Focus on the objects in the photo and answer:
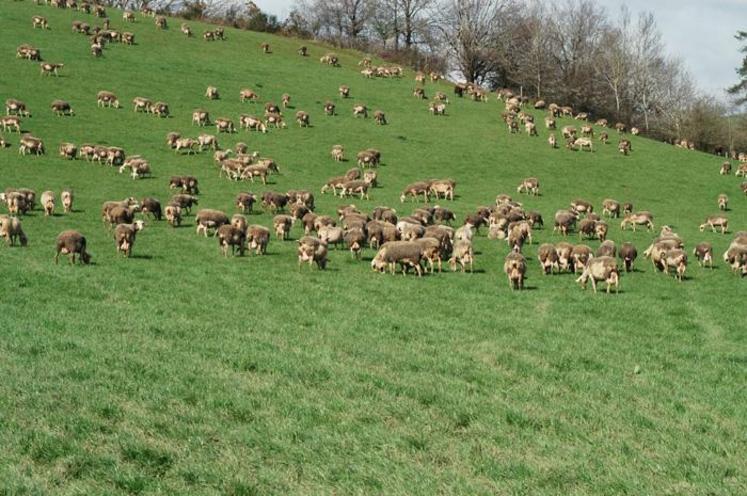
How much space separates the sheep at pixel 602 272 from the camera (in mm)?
23984

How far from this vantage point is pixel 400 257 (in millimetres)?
25688

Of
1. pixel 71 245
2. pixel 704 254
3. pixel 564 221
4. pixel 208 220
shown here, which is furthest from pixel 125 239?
pixel 704 254

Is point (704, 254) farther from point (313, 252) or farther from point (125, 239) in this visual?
point (125, 239)

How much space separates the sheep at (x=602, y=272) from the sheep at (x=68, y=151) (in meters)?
33.3

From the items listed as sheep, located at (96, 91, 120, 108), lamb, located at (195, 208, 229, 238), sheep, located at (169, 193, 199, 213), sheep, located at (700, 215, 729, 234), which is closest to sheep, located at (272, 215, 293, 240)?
lamb, located at (195, 208, 229, 238)

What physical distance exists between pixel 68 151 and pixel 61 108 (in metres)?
10.2

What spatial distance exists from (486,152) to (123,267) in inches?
1564

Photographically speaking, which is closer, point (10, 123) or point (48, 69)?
point (10, 123)

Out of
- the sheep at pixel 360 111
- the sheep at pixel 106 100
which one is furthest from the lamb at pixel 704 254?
the sheep at pixel 106 100

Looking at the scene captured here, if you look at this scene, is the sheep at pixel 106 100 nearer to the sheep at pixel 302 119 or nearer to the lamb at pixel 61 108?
the lamb at pixel 61 108

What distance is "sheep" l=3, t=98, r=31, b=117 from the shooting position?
50550 millimetres

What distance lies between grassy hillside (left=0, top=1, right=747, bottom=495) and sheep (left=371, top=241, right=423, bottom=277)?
73 cm

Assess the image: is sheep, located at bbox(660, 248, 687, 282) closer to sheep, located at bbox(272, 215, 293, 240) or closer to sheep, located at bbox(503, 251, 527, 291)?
sheep, located at bbox(503, 251, 527, 291)

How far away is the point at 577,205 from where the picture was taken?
141 ft
